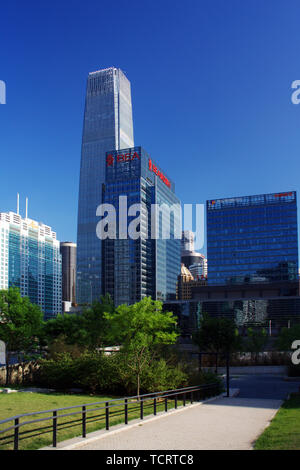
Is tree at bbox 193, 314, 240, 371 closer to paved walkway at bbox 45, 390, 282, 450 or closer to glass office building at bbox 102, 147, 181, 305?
paved walkway at bbox 45, 390, 282, 450

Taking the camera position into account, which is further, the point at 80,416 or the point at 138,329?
the point at 138,329

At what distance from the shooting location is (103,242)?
195250mm

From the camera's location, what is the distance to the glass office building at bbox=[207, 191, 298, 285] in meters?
188

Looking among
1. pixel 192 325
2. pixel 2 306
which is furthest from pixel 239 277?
pixel 2 306

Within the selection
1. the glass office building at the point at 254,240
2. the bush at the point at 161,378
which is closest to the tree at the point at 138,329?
the bush at the point at 161,378

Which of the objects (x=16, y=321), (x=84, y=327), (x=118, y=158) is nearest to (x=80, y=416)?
(x=16, y=321)

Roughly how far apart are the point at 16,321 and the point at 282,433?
34.2m

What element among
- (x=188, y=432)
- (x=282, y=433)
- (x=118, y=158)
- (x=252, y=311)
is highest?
(x=118, y=158)

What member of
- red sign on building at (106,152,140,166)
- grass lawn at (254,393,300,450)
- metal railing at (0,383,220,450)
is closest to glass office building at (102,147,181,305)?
red sign on building at (106,152,140,166)

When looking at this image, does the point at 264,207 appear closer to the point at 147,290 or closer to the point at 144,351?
the point at 147,290

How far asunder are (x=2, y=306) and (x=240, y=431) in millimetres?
32947

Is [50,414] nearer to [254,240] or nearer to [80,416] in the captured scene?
[80,416]

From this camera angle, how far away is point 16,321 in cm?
4397

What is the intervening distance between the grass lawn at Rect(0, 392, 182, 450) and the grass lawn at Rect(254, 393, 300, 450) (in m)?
5.24
